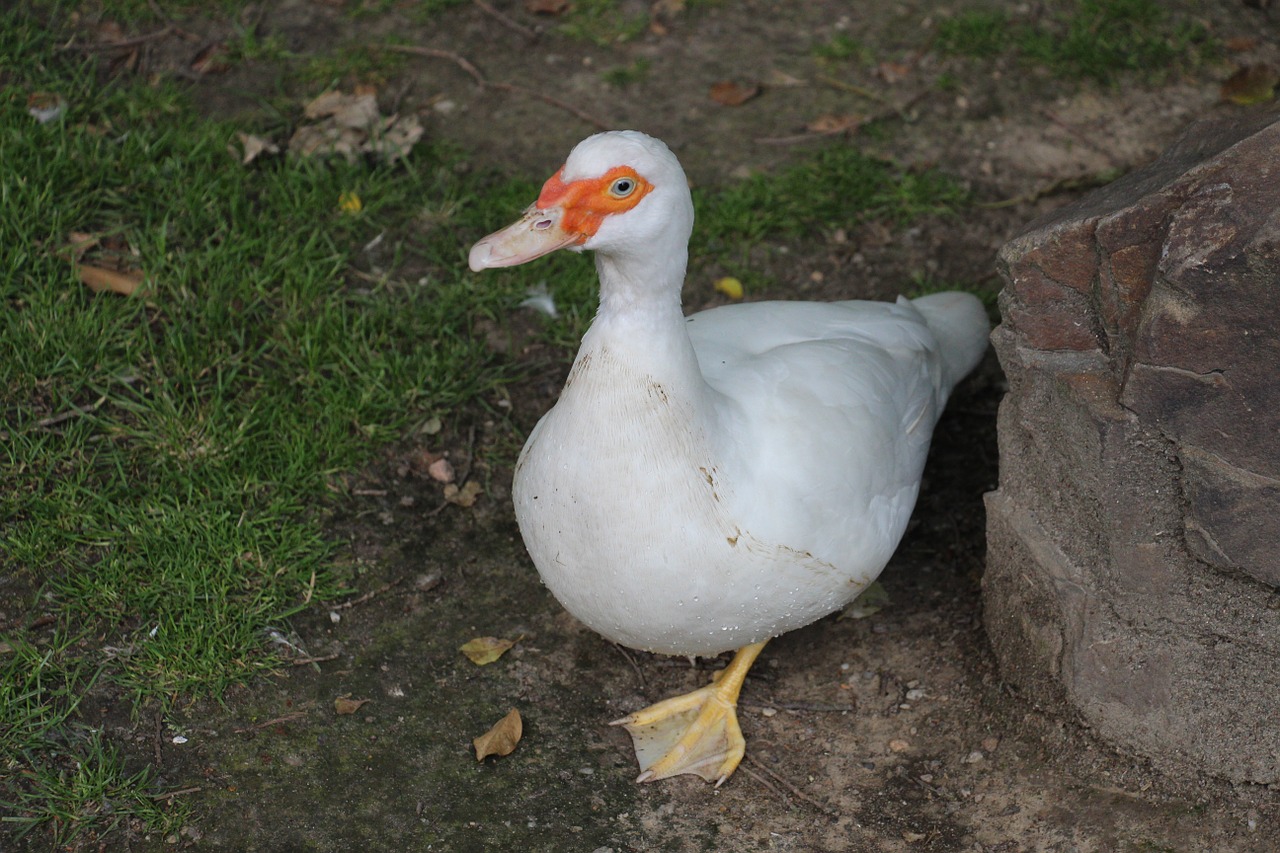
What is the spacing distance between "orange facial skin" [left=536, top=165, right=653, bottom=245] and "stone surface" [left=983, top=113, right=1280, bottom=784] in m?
0.81

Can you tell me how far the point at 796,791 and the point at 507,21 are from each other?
3588mm

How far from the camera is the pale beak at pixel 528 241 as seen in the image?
2.52 metres

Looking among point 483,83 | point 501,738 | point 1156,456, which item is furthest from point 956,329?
point 483,83

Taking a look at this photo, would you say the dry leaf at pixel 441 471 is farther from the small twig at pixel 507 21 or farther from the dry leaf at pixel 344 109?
the small twig at pixel 507 21

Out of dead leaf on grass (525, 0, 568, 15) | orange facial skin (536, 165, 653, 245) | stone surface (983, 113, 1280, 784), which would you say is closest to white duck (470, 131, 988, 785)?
orange facial skin (536, 165, 653, 245)

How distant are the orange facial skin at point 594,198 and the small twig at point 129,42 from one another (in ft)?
10.6

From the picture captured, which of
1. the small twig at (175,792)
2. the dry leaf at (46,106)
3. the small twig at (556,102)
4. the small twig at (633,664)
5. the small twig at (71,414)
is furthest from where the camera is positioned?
the small twig at (556,102)

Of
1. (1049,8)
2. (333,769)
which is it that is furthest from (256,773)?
(1049,8)

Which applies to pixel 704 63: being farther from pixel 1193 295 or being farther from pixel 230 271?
pixel 1193 295

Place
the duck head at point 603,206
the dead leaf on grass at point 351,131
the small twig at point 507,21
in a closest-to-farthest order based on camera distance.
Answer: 1. the duck head at point 603,206
2. the dead leaf on grass at point 351,131
3. the small twig at point 507,21

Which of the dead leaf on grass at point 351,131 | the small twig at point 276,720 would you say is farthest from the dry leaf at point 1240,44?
the small twig at point 276,720

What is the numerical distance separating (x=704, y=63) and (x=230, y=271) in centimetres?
220

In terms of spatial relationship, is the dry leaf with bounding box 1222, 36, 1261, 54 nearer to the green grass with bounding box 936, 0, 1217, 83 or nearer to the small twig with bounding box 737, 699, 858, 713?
the green grass with bounding box 936, 0, 1217, 83

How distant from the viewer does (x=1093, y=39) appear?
5.16 meters
